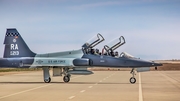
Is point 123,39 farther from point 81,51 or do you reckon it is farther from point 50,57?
point 50,57

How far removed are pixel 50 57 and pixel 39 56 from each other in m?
0.98

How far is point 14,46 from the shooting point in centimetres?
3503

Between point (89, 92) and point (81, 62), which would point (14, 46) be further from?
point (89, 92)

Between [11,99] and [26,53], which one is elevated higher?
[26,53]

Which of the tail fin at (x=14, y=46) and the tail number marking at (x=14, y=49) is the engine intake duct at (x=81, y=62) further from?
the tail number marking at (x=14, y=49)

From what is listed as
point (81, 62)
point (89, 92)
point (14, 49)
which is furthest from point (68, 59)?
point (89, 92)

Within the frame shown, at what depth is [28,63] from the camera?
112 feet

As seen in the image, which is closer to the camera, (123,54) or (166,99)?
(166,99)

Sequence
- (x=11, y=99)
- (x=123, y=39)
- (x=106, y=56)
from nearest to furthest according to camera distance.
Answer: (x=11, y=99) < (x=106, y=56) < (x=123, y=39)

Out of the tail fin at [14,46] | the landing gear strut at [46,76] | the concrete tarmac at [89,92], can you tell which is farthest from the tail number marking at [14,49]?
the concrete tarmac at [89,92]

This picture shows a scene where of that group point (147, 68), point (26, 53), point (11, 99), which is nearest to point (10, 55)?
point (26, 53)

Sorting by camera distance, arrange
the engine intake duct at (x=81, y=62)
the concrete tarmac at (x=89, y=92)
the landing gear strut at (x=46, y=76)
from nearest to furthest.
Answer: the concrete tarmac at (x=89, y=92) < the engine intake duct at (x=81, y=62) < the landing gear strut at (x=46, y=76)

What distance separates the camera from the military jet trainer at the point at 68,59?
3288cm

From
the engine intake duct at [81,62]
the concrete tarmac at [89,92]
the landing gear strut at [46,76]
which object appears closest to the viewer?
the concrete tarmac at [89,92]
